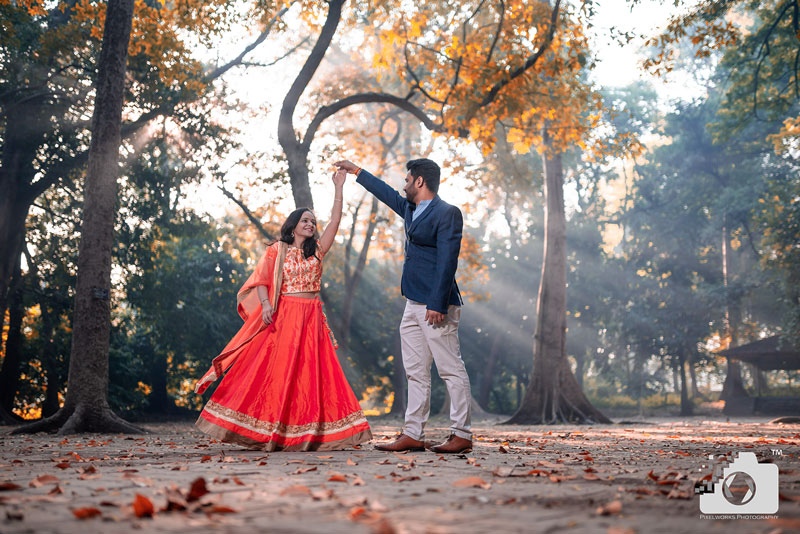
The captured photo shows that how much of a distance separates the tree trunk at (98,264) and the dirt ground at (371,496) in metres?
5.66

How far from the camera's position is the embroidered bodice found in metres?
7.64

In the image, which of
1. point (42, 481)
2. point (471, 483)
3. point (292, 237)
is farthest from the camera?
point (292, 237)

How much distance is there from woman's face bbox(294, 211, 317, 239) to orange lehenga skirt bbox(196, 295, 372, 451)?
594mm

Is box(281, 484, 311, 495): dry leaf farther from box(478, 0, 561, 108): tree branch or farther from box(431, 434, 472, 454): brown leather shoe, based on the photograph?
box(478, 0, 561, 108): tree branch

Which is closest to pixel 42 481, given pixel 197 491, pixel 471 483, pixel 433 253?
pixel 197 491

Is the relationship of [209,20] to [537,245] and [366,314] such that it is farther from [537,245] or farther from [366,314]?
[537,245]

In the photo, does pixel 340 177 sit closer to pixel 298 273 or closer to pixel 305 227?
pixel 305 227

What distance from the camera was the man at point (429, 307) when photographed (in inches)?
262

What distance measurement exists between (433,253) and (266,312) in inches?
63.4

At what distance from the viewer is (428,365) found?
6.86 metres

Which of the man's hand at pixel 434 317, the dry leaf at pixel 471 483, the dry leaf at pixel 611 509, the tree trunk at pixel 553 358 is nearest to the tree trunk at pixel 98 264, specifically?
the man's hand at pixel 434 317

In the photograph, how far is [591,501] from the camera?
3727 mm

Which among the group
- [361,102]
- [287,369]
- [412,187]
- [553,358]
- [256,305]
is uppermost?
[361,102]

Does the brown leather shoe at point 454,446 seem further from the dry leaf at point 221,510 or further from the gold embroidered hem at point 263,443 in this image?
the dry leaf at point 221,510
